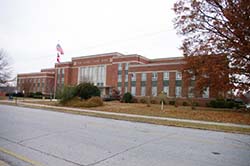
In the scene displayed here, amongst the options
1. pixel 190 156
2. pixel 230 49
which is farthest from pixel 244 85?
pixel 190 156

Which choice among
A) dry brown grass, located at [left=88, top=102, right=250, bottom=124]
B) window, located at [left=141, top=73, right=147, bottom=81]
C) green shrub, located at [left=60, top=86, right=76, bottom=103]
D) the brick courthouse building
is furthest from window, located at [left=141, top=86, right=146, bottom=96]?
dry brown grass, located at [left=88, top=102, right=250, bottom=124]

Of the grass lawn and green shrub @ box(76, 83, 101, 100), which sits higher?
green shrub @ box(76, 83, 101, 100)

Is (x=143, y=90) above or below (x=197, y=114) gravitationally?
above

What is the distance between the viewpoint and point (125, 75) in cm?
5803

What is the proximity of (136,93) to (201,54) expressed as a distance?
29.7 meters

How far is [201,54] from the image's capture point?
23266 millimetres

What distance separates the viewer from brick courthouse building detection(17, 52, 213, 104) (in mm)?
45938

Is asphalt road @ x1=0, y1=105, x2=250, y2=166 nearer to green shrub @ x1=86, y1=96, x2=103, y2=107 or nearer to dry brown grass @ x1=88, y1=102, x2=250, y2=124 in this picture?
dry brown grass @ x1=88, y1=102, x2=250, y2=124

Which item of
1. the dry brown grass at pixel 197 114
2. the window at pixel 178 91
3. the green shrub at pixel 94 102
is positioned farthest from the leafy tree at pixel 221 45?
the window at pixel 178 91

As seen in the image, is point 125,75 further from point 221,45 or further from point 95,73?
point 221,45

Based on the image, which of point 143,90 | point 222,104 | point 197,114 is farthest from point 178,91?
point 197,114

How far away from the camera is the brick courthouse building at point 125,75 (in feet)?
151

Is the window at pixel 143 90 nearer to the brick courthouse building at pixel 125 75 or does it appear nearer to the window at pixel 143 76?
the brick courthouse building at pixel 125 75

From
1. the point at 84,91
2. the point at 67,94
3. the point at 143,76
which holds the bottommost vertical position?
the point at 67,94
